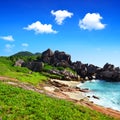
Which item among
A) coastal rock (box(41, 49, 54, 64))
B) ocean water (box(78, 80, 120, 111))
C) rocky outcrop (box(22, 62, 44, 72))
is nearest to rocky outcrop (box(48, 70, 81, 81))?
rocky outcrop (box(22, 62, 44, 72))

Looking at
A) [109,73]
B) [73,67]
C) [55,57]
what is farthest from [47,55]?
[109,73]

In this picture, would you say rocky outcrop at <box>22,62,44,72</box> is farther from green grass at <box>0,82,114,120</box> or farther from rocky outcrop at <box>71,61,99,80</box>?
green grass at <box>0,82,114,120</box>

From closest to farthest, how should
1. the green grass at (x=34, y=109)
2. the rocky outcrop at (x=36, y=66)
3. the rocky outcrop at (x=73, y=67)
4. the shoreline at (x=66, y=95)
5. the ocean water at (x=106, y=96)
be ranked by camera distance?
→ the green grass at (x=34, y=109) < the shoreline at (x=66, y=95) < the ocean water at (x=106, y=96) < the rocky outcrop at (x=36, y=66) < the rocky outcrop at (x=73, y=67)

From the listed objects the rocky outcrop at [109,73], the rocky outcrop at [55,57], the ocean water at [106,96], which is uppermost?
the rocky outcrop at [55,57]

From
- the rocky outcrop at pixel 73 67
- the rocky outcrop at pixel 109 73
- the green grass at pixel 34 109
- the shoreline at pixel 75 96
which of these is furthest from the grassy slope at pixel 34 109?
the rocky outcrop at pixel 109 73

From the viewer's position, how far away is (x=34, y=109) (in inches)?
1323

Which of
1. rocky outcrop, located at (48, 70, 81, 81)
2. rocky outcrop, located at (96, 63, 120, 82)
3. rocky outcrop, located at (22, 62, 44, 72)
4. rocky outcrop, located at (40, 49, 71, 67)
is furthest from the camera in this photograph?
rocky outcrop, located at (40, 49, 71, 67)

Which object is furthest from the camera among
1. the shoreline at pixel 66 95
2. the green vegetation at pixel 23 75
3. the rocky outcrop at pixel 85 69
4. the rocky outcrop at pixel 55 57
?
the rocky outcrop at pixel 55 57

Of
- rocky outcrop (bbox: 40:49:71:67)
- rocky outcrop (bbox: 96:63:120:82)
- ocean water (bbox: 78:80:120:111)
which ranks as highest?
rocky outcrop (bbox: 40:49:71:67)

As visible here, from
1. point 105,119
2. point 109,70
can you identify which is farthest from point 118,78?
point 105,119

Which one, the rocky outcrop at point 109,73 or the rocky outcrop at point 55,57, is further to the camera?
the rocky outcrop at point 55,57

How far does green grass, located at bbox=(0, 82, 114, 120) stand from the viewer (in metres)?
31.3

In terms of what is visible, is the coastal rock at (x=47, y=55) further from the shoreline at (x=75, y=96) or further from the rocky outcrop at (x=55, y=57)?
the shoreline at (x=75, y=96)

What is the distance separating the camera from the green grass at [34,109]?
31.3 meters
